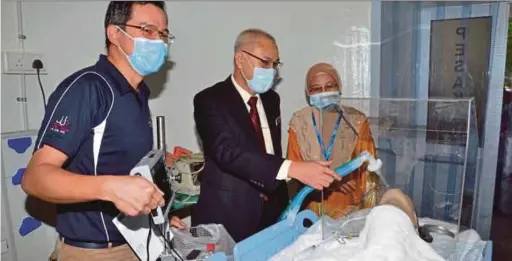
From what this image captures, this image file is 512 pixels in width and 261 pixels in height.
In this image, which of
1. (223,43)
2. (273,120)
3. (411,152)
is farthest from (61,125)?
(223,43)

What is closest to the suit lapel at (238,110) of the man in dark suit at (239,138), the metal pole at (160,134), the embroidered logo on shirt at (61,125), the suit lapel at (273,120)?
the man in dark suit at (239,138)

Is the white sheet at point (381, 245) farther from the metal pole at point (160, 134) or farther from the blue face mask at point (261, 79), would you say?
the blue face mask at point (261, 79)

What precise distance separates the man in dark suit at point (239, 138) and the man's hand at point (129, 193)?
74 centimetres

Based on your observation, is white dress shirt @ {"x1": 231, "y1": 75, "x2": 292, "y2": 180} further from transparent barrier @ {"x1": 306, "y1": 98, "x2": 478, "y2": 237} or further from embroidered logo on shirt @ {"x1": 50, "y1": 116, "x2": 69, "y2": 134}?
embroidered logo on shirt @ {"x1": 50, "y1": 116, "x2": 69, "y2": 134}

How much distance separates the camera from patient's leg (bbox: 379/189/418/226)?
1358 mm

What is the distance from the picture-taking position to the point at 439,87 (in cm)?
268

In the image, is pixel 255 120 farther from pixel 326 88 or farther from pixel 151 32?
pixel 151 32

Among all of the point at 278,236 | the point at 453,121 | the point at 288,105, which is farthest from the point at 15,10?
the point at 453,121

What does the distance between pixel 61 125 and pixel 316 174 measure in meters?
0.82

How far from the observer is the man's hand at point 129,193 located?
3.00 ft

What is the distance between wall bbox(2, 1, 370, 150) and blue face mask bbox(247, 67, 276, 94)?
835 millimetres

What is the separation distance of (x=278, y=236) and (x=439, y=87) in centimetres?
175

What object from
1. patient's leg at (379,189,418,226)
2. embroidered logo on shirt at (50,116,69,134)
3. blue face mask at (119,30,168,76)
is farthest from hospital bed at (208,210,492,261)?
blue face mask at (119,30,168,76)

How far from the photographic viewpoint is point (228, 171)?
1.79 metres
